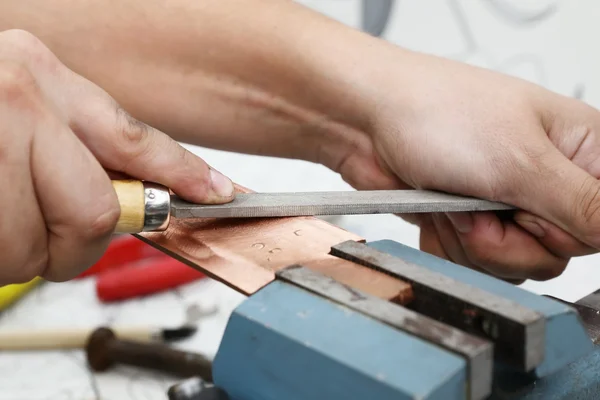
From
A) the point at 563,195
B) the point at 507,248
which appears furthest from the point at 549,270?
the point at 563,195

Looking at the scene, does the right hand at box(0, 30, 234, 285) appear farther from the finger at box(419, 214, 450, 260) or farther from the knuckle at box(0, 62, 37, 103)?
the finger at box(419, 214, 450, 260)

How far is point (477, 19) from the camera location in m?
1.26

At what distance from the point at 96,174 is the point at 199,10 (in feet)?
1.44

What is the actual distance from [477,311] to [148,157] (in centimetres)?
35

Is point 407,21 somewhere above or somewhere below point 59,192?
above

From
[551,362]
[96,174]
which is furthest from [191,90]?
[551,362]

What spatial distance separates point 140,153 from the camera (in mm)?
611

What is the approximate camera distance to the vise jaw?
15.4 inches

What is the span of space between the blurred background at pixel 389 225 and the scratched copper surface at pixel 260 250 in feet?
1.56

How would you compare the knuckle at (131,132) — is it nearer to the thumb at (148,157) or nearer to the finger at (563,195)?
the thumb at (148,157)

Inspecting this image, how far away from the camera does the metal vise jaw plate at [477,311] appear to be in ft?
1.38

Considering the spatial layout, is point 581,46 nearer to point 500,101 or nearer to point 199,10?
point 500,101

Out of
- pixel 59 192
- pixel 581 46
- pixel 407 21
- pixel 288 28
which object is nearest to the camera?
pixel 59 192

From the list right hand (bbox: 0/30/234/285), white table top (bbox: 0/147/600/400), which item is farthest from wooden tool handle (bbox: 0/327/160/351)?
right hand (bbox: 0/30/234/285)
